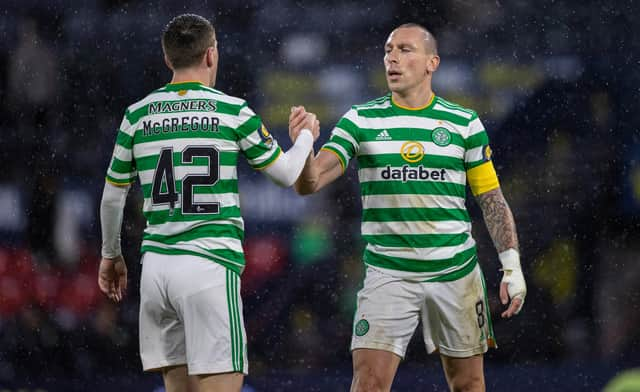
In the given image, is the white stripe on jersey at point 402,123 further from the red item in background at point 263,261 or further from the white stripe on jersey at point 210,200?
the red item in background at point 263,261

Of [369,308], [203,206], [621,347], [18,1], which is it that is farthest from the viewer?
[18,1]

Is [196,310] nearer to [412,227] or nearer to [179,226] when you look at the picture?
[179,226]

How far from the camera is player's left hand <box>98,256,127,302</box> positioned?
3197 millimetres

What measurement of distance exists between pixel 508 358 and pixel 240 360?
118 inches

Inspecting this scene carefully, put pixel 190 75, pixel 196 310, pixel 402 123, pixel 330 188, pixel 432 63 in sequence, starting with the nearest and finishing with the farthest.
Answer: pixel 196 310 → pixel 190 75 → pixel 402 123 → pixel 432 63 → pixel 330 188

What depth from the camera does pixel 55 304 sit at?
586cm

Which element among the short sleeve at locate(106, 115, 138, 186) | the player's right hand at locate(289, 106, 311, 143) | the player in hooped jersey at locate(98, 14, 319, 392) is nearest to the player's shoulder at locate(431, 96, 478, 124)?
the player's right hand at locate(289, 106, 311, 143)

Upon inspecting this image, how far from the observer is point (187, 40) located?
9.71 feet

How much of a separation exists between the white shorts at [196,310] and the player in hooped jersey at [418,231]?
58 cm

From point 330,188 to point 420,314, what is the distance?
93.3 inches

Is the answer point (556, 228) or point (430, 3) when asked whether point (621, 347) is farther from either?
point (430, 3)

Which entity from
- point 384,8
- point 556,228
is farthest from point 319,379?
point 384,8

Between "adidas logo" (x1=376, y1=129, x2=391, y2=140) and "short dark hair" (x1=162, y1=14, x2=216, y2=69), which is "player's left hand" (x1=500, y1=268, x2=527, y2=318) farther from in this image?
"short dark hair" (x1=162, y1=14, x2=216, y2=69)

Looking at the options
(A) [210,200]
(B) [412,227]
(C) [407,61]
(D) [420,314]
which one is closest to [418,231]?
(B) [412,227]
